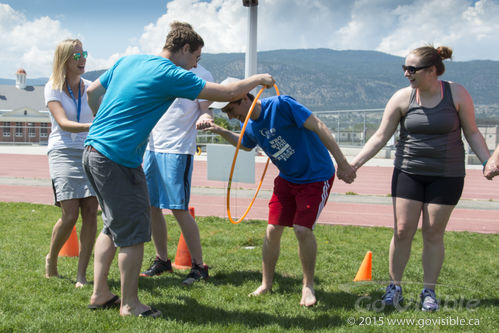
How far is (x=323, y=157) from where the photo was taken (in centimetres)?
428

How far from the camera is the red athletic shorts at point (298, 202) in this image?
165 inches

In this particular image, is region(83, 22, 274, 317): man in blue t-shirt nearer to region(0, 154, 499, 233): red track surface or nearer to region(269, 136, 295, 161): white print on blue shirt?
region(269, 136, 295, 161): white print on blue shirt

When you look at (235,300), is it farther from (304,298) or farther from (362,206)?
(362,206)

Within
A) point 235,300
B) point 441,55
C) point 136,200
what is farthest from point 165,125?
point 441,55

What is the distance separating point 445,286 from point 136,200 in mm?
3069

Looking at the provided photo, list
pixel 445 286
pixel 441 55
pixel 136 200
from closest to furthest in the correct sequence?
pixel 136 200
pixel 441 55
pixel 445 286

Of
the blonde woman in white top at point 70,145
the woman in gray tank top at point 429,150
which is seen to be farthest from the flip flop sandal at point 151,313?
the woman in gray tank top at point 429,150

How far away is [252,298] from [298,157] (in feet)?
4.34

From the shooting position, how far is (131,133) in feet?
11.5

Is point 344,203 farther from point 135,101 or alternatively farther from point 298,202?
point 135,101

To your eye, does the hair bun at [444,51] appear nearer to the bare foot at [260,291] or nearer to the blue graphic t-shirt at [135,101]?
the blue graphic t-shirt at [135,101]

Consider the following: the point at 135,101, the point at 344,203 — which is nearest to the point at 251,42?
the point at 344,203

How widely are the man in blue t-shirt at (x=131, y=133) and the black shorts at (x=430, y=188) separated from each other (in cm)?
148

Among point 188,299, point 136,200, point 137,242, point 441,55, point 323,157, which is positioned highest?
point 441,55
